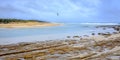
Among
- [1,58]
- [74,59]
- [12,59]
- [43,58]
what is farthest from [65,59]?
[1,58]

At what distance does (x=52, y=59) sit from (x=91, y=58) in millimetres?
2026

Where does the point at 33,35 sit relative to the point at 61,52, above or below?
below

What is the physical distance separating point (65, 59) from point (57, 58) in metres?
0.54

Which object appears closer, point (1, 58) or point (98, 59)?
point (98, 59)

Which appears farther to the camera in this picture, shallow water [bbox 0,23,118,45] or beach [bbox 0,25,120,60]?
shallow water [bbox 0,23,118,45]

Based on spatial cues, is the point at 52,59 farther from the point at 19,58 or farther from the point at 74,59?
the point at 19,58

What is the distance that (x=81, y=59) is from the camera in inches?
422

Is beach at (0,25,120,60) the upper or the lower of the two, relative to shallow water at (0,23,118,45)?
upper

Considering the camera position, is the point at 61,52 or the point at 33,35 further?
the point at 33,35

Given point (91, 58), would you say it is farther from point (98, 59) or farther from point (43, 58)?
point (43, 58)

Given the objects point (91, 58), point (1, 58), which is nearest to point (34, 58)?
point (1, 58)

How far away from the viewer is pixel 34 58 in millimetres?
11188

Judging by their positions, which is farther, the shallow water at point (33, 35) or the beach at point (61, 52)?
the shallow water at point (33, 35)

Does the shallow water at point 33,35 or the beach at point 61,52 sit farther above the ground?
the beach at point 61,52
